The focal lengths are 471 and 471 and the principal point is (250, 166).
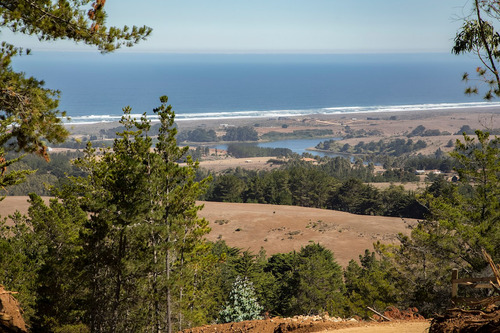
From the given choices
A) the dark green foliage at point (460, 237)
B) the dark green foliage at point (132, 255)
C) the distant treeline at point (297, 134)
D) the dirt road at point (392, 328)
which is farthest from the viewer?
the distant treeline at point (297, 134)

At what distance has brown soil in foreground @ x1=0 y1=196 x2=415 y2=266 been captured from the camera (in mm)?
51750

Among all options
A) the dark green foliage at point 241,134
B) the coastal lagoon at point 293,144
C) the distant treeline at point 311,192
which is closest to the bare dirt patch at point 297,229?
the distant treeline at point 311,192

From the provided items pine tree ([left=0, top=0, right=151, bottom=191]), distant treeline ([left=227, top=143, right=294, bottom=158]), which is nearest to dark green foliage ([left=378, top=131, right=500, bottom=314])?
pine tree ([left=0, top=0, right=151, bottom=191])

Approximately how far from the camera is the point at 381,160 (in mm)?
131250

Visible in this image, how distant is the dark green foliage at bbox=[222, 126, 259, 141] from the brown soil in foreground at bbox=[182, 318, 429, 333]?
152698 millimetres

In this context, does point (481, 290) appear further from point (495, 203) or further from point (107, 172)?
point (107, 172)

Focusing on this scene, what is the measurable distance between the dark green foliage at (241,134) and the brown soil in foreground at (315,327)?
153 m

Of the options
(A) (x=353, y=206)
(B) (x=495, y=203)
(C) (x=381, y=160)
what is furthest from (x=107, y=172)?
(C) (x=381, y=160)

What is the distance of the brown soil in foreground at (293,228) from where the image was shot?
51750 mm

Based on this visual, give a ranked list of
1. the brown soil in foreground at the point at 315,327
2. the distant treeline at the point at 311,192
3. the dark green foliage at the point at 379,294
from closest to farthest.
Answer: the brown soil in foreground at the point at 315,327
the dark green foliage at the point at 379,294
the distant treeline at the point at 311,192

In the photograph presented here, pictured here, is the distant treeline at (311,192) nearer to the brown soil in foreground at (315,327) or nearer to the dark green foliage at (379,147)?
the brown soil in foreground at (315,327)

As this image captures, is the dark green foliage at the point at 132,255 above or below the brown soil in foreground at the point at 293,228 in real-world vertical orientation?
above

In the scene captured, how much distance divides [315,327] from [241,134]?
514ft

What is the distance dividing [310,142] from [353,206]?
93.7m
